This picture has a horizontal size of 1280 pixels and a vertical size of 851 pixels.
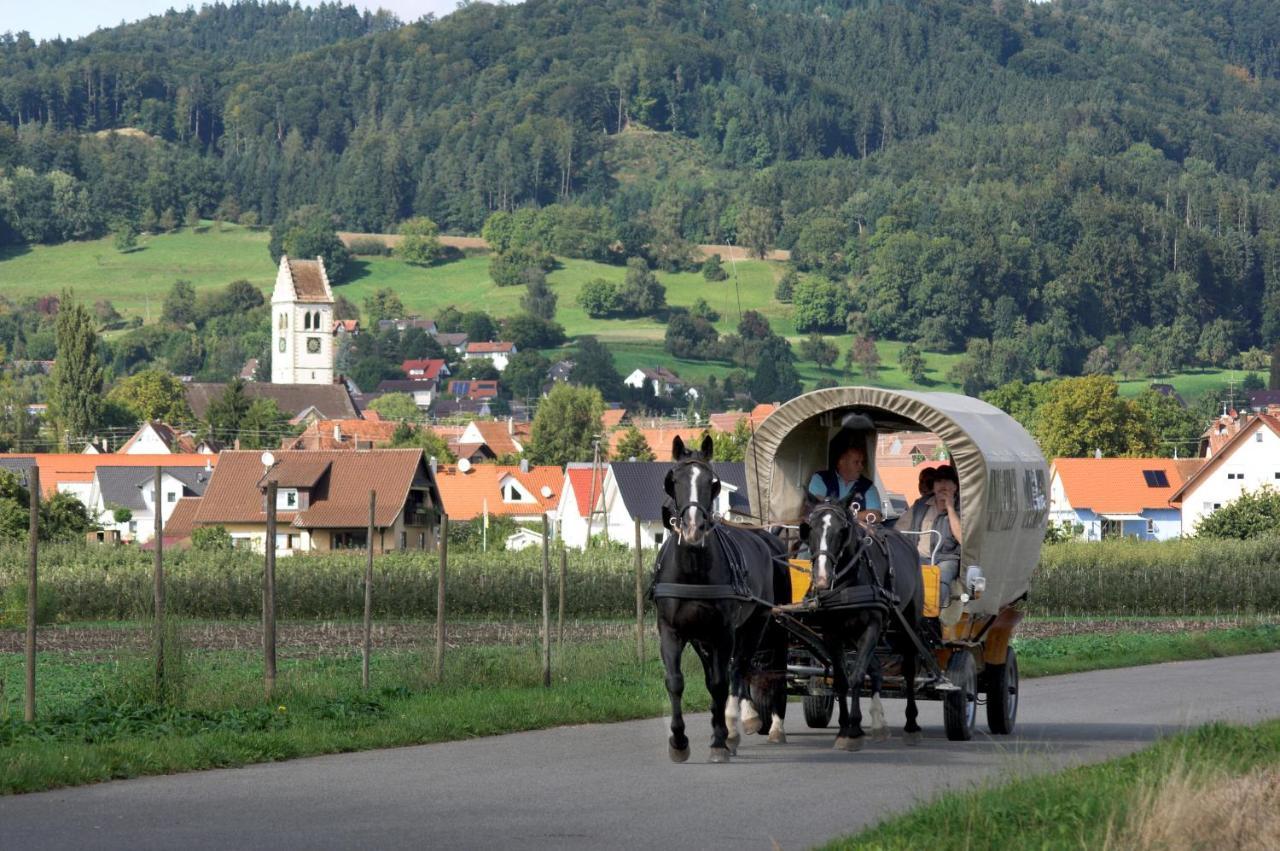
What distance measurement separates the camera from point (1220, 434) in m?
126

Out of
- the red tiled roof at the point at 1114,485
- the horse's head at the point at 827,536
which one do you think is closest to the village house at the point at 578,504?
the red tiled roof at the point at 1114,485

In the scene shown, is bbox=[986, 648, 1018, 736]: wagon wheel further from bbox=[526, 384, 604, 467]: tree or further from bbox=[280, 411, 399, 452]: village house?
bbox=[526, 384, 604, 467]: tree

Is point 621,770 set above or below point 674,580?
below

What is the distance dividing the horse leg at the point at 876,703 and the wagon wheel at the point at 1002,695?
182cm

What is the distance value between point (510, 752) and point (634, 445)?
133366mm

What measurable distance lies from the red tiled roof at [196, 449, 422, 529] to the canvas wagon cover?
6455 centimetres

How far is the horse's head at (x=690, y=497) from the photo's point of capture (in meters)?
15.2

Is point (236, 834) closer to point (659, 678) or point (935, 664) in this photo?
point (935, 664)

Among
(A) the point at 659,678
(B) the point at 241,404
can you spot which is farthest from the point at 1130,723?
(B) the point at 241,404

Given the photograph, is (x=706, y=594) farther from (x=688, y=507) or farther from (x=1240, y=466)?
(x=1240, y=466)

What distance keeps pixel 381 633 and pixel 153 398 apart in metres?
147

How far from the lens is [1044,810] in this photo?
1195 cm

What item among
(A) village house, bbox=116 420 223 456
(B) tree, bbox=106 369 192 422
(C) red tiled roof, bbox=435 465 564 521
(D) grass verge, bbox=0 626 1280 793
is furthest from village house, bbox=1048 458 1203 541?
(B) tree, bbox=106 369 192 422

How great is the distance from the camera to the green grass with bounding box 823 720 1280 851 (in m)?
11.1
